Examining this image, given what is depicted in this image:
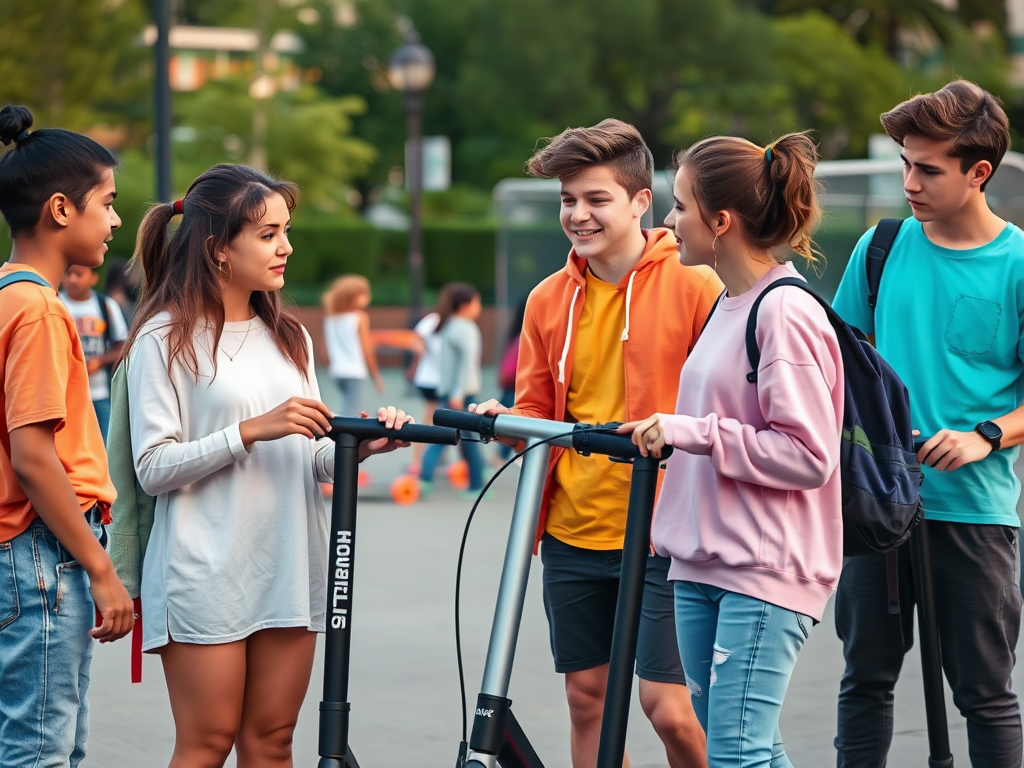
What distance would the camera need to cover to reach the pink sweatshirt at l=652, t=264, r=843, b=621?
9.27ft

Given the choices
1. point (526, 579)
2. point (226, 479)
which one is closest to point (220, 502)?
point (226, 479)

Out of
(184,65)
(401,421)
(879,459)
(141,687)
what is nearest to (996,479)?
(879,459)

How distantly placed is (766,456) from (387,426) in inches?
32.1

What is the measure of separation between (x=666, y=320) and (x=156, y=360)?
1260 mm

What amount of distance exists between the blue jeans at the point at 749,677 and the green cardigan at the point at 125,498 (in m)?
1.34

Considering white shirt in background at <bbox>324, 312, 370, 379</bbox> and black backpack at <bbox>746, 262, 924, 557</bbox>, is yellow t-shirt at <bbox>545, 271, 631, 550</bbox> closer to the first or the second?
black backpack at <bbox>746, 262, 924, 557</bbox>

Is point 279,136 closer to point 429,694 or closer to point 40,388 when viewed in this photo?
point 429,694

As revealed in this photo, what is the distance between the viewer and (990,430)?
11.4ft

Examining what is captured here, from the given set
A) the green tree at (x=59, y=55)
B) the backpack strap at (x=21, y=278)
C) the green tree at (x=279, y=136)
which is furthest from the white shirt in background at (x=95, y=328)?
the green tree at (x=279, y=136)

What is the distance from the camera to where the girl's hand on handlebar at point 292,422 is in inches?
118

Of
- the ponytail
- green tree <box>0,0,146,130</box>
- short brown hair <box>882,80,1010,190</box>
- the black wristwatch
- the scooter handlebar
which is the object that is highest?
green tree <box>0,0,146,130</box>

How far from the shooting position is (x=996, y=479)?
3.58 m

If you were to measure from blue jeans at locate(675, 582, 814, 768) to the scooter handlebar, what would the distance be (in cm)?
69

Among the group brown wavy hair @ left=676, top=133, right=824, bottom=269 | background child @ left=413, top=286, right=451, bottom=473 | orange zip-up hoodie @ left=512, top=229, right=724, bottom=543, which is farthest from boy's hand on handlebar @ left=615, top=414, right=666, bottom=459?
background child @ left=413, top=286, right=451, bottom=473
